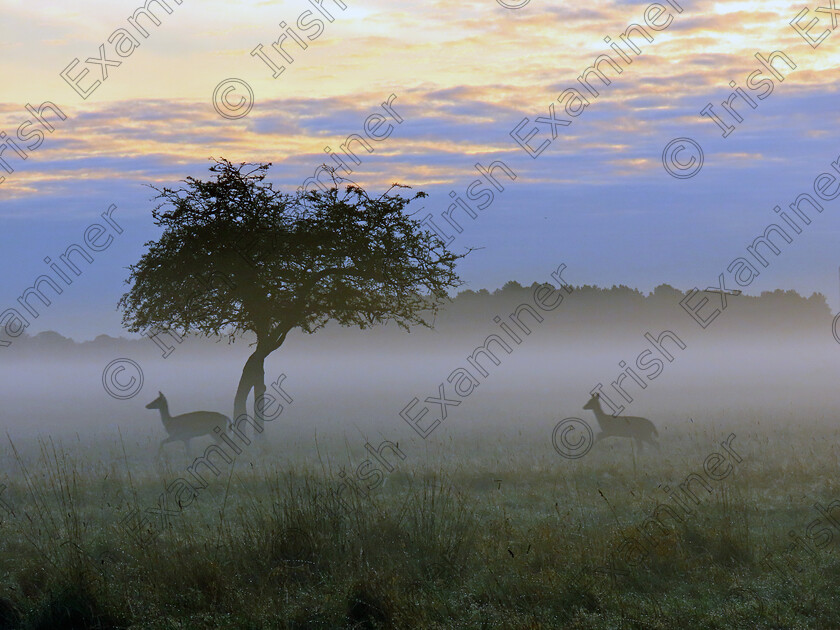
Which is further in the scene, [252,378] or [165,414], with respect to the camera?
[252,378]

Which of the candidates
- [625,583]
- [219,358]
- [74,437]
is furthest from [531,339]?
[625,583]

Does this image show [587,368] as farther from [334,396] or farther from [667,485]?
[667,485]

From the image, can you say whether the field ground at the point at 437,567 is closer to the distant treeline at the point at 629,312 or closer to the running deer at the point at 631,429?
the running deer at the point at 631,429

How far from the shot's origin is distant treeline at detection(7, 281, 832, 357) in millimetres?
97250

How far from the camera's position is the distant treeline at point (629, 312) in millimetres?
A: 97250

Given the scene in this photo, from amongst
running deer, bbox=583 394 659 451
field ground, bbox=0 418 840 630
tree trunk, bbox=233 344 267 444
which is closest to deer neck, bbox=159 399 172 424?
tree trunk, bbox=233 344 267 444

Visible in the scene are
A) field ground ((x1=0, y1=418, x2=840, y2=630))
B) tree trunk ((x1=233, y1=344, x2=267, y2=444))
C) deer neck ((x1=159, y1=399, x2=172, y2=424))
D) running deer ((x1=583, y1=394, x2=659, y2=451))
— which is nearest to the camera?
field ground ((x1=0, y1=418, x2=840, y2=630))

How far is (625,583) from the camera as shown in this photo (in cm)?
972

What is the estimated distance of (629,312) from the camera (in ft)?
324

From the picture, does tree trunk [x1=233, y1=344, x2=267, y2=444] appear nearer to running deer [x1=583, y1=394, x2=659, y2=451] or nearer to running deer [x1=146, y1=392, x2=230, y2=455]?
running deer [x1=146, y1=392, x2=230, y2=455]

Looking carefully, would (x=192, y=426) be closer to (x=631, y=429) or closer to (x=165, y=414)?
(x=165, y=414)

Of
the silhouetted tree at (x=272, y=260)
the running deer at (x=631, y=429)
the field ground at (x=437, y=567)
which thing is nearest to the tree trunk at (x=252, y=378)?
the silhouetted tree at (x=272, y=260)

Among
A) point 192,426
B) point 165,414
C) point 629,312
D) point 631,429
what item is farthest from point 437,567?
point 629,312

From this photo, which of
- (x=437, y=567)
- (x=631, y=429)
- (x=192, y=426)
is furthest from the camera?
(x=192, y=426)
